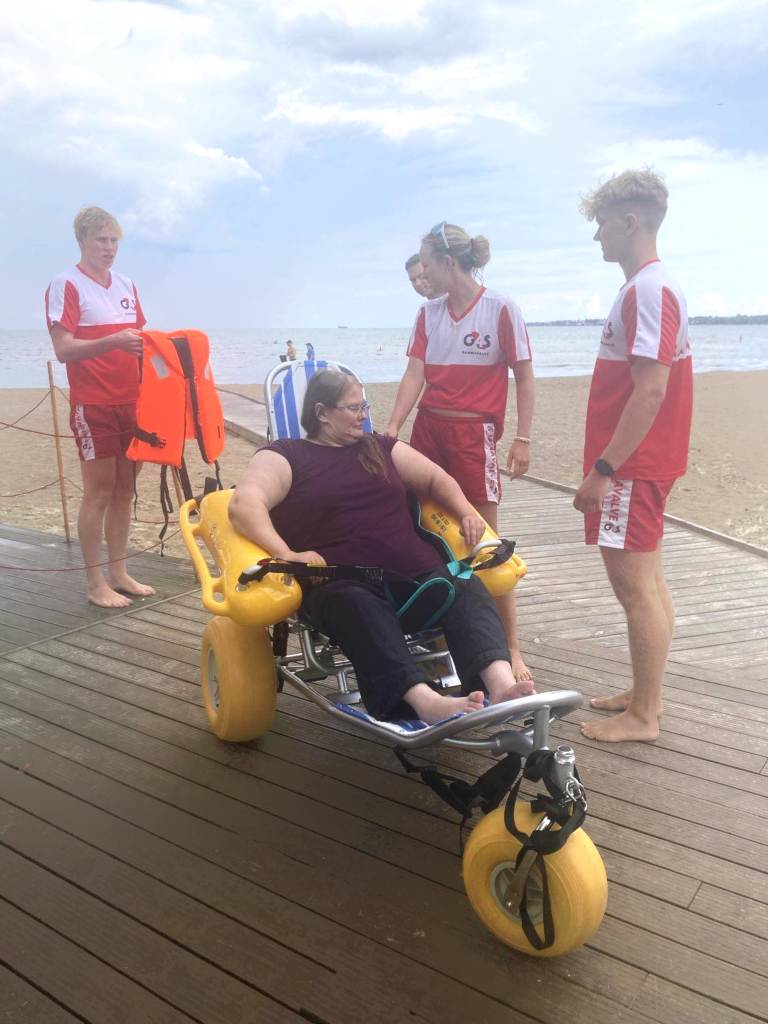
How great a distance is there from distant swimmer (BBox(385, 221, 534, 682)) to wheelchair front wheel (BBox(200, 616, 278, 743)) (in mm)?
861

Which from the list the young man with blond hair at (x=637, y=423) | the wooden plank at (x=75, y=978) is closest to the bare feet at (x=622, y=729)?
the young man with blond hair at (x=637, y=423)

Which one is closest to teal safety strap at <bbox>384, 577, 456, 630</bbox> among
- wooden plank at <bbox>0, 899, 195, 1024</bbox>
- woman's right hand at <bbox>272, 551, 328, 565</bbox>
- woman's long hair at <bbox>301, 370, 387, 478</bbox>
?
woman's right hand at <bbox>272, 551, 328, 565</bbox>

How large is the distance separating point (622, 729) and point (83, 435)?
258 centimetres

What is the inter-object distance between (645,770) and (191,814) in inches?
50.2

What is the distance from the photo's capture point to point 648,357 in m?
2.19

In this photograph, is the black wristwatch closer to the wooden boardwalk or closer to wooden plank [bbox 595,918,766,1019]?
the wooden boardwalk

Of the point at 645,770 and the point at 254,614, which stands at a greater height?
the point at 254,614

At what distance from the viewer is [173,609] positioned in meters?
3.72

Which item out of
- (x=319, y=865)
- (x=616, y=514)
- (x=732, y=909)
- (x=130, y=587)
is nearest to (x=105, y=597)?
(x=130, y=587)

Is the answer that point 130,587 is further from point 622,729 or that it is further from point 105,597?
point 622,729

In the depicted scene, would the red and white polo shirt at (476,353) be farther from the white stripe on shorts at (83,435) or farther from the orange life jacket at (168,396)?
the white stripe on shorts at (83,435)

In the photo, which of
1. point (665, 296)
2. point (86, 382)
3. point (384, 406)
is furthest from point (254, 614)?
point (384, 406)

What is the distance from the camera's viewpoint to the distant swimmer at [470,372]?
286 cm

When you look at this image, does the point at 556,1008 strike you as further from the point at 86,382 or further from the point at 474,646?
the point at 86,382
